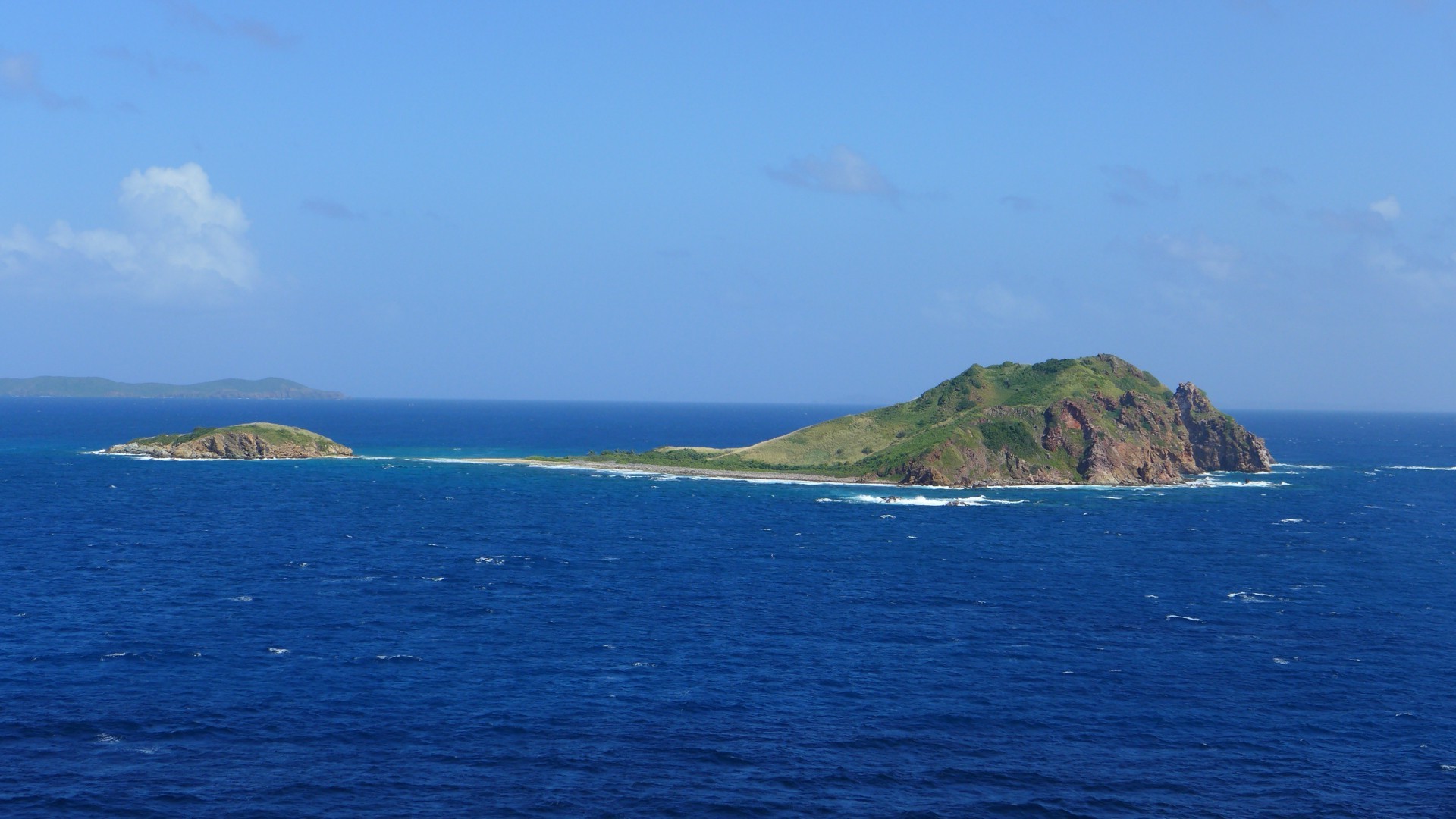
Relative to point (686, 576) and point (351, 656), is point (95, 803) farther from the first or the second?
point (686, 576)

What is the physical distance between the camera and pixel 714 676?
86.3m

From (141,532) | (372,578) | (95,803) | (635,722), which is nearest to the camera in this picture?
(95,803)

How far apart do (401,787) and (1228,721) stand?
54380 mm

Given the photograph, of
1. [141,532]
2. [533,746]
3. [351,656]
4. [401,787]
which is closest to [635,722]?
[533,746]

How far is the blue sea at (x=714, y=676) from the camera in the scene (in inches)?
2557

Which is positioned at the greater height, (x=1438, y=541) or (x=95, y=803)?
(x=1438, y=541)

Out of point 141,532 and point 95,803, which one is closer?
point 95,803

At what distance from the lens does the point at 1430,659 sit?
308 feet

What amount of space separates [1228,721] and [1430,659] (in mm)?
28725

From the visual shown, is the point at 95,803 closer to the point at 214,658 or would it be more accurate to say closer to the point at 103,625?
the point at 214,658

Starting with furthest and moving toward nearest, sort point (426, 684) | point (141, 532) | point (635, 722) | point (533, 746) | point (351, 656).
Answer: point (141, 532) < point (351, 656) < point (426, 684) < point (635, 722) < point (533, 746)

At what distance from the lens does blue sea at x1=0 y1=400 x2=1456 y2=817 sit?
6494 cm

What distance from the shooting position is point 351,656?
8906 centimetres

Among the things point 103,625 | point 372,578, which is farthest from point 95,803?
point 372,578
